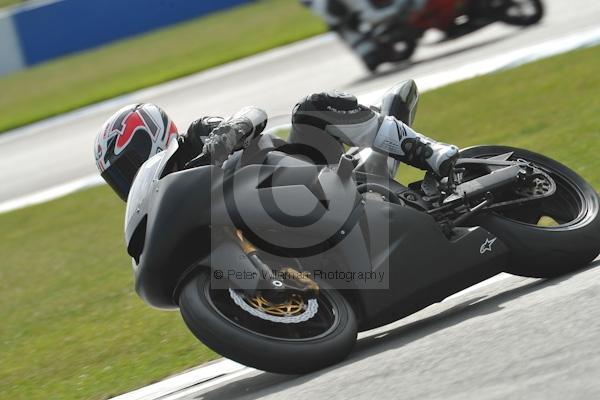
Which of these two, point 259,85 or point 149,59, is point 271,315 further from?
point 149,59

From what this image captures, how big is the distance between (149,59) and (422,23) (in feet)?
28.1

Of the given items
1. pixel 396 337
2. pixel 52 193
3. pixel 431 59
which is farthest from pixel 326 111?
pixel 431 59

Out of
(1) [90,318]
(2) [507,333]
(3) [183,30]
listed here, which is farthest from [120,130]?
(3) [183,30]

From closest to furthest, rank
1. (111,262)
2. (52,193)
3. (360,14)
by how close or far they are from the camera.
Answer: (111,262) → (52,193) → (360,14)

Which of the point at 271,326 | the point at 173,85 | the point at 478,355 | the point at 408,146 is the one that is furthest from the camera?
the point at 173,85

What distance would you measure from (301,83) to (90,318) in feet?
23.5

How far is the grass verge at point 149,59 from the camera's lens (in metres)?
17.8

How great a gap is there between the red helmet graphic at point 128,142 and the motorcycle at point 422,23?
8.95 m

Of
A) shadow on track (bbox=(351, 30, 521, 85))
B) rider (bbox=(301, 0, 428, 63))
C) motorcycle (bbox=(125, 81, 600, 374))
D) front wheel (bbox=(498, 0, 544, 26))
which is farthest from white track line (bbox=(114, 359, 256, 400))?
front wheel (bbox=(498, 0, 544, 26))

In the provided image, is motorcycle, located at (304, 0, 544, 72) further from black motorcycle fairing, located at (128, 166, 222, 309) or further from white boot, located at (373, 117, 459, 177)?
black motorcycle fairing, located at (128, 166, 222, 309)

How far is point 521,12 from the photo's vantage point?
44.2 ft

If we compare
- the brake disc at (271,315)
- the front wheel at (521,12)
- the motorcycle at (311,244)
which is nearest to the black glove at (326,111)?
the motorcycle at (311,244)

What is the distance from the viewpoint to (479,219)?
4723mm

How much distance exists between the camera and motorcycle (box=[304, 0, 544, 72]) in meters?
13.5
